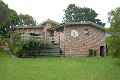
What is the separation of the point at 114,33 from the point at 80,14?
156 ft

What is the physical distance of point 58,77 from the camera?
1577cm

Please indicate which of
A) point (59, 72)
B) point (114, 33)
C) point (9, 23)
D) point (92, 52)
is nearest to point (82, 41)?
Answer: point (92, 52)

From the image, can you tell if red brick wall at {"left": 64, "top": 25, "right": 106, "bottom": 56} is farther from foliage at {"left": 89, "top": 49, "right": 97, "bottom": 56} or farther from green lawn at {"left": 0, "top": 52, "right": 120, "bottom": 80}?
green lawn at {"left": 0, "top": 52, "right": 120, "bottom": 80}

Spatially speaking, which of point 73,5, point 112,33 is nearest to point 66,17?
point 73,5

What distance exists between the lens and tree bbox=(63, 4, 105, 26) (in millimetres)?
69250

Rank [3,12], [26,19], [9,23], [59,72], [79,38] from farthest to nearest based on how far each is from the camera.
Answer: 1. [26,19]
2. [9,23]
3. [3,12]
4. [79,38]
5. [59,72]

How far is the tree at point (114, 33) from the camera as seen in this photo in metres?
23.0

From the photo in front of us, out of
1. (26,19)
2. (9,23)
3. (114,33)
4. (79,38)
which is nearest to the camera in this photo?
(114,33)

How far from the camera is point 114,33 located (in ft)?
77.2

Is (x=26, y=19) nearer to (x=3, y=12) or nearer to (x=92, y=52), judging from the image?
(x=3, y=12)

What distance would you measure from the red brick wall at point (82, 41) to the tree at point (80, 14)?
98.6 feet

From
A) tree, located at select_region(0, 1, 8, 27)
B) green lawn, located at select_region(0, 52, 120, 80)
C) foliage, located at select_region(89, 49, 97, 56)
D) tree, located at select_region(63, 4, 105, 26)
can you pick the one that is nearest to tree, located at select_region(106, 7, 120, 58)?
green lawn, located at select_region(0, 52, 120, 80)

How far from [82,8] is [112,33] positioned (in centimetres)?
4954

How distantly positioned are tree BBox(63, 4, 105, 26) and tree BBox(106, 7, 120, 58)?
4380 cm
